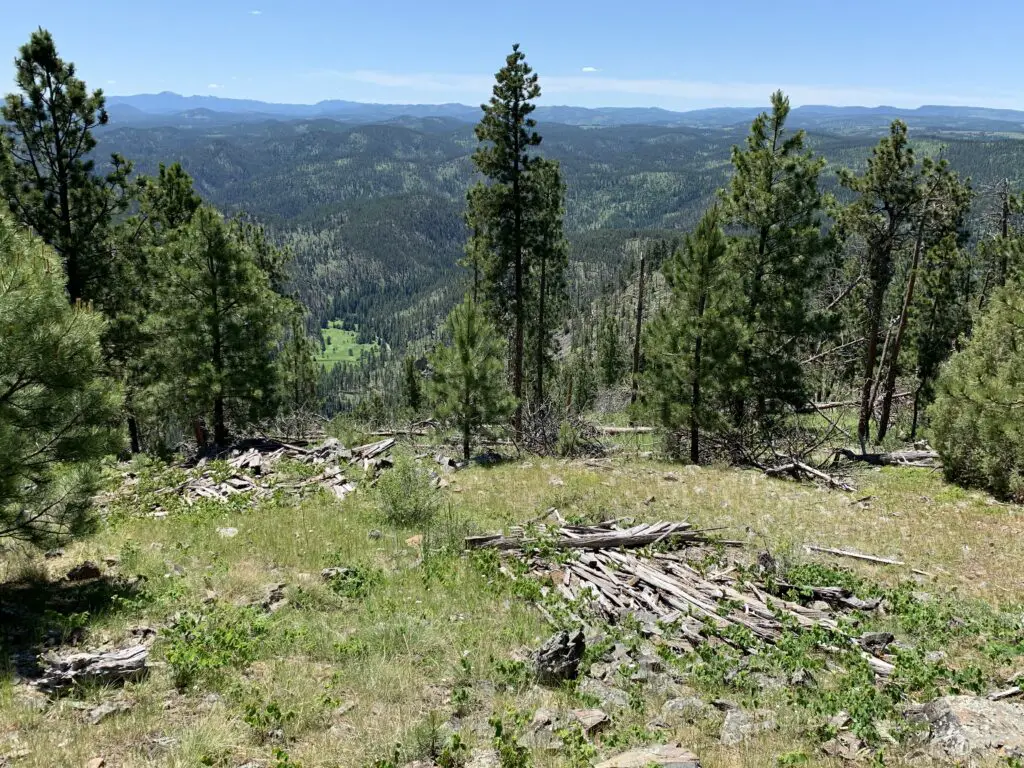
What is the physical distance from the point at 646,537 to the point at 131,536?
30.1 feet

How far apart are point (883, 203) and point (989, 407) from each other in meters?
10.2

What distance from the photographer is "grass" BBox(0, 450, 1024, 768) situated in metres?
5.04

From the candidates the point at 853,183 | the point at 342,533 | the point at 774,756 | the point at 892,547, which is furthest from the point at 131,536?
the point at 853,183

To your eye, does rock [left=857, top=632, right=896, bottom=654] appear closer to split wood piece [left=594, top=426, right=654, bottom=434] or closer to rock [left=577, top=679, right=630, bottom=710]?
rock [left=577, top=679, right=630, bottom=710]

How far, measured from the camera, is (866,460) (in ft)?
68.4

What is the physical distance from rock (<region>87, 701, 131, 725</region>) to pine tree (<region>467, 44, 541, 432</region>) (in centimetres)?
1606

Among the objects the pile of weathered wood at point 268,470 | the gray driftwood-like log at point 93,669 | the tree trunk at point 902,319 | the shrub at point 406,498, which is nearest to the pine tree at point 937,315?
the tree trunk at point 902,319

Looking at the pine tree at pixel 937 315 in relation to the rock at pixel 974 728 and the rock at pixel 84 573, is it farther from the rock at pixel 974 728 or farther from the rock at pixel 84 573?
the rock at pixel 84 573

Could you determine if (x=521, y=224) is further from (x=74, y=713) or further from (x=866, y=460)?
(x=74, y=713)

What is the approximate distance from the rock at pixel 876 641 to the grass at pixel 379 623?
0.53 meters

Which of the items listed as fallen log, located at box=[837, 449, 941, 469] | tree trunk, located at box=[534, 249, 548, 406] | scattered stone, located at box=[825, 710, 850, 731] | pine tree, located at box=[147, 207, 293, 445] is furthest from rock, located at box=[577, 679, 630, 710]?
tree trunk, located at box=[534, 249, 548, 406]

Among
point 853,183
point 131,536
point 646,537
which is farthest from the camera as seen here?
point 853,183

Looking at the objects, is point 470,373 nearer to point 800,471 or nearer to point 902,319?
point 800,471

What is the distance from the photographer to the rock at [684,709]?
19.0 feet
